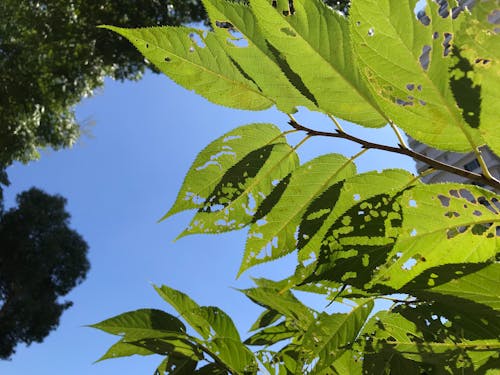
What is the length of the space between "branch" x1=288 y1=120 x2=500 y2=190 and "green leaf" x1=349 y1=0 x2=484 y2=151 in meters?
0.03

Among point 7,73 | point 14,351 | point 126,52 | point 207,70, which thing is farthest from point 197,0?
point 14,351

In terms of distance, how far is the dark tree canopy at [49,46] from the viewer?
993 cm

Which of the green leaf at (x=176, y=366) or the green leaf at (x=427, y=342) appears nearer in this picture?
the green leaf at (x=427, y=342)

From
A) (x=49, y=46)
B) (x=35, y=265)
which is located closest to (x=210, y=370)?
(x=49, y=46)

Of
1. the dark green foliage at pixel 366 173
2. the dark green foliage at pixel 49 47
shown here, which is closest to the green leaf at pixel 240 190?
the dark green foliage at pixel 366 173

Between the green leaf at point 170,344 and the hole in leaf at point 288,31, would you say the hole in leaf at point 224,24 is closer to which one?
the hole in leaf at point 288,31

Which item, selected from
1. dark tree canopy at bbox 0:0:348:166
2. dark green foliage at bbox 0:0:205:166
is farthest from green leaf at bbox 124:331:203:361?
dark green foliage at bbox 0:0:205:166

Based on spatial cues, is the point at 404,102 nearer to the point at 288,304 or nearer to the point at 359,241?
the point at 359,241

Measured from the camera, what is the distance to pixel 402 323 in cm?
49

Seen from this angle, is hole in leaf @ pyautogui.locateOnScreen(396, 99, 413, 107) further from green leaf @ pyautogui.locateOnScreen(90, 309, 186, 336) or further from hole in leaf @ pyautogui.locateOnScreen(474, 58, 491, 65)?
green leaf @ pyautogui.locateOnScreen(90, 309, 186, 336)

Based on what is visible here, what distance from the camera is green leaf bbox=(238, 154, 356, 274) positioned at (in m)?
0.56

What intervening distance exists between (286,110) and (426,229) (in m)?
0.21

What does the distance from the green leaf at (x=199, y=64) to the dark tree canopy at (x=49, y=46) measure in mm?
9980

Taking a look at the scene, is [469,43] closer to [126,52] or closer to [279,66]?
[279,66]
